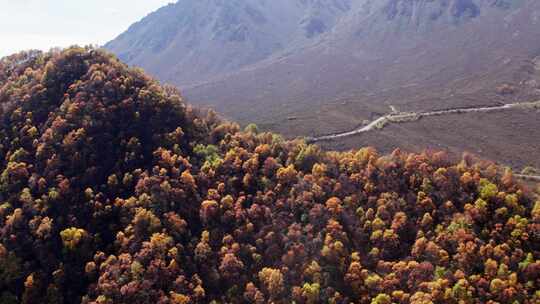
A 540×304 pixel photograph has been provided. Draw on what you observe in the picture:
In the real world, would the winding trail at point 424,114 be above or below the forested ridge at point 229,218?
below

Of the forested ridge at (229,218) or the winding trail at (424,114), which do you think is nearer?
the forested ridge at (229,218)

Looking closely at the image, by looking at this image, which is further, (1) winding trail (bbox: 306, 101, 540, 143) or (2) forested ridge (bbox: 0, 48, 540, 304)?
(1) winding trail (bbox: 306, 101, 540, 143)

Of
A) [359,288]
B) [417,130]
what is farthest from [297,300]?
[417,130]

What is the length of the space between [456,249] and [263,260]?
31.9m

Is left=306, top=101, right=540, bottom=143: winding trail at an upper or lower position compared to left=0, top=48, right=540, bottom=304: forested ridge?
lower

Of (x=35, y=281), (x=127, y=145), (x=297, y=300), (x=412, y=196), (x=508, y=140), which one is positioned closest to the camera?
(x=297, y=300)

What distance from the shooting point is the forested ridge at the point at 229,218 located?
78688 millimetres

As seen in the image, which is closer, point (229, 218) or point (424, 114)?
point (229, 218)

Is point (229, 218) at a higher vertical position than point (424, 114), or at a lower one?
higher

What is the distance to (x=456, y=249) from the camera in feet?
262

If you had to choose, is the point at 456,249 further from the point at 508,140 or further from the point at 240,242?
the point at 508,140

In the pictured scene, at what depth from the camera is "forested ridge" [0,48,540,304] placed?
7869 centimetres

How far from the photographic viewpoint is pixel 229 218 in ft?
308

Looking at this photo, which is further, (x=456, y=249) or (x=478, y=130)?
(x=478, y=130)
